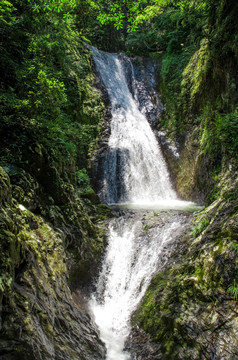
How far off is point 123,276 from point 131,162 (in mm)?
7651

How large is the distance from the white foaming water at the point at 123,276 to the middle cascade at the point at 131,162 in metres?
4.30

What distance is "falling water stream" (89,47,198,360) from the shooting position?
5.80 m

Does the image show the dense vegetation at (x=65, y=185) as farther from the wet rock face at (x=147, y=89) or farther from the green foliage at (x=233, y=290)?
the wet rock face at (x=147, y=89)

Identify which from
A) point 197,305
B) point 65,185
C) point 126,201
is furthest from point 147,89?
point 197,305

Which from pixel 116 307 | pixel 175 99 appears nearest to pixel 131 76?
pixel 175 99

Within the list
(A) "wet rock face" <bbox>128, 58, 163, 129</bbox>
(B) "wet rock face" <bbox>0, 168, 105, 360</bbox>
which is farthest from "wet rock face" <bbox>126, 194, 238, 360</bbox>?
(A) "wet rock face" <bbox>128, 58, 163, 129</bbox>

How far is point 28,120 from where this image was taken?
521 centimetres

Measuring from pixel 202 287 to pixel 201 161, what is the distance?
23.1ft

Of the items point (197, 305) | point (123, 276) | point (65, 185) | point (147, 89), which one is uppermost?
point (147, 89)

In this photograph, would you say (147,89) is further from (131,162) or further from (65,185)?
(65,185)

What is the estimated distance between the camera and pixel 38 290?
336 centimetres

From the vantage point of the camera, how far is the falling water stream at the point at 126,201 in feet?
19.0

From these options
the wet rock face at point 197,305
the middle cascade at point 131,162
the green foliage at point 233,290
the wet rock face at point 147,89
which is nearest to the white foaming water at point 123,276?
the wet rock face at point 197,305

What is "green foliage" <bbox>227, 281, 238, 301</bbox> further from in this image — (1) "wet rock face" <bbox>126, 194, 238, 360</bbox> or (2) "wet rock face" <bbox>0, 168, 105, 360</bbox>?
(2) "wet rock face" <bbox>0, 168, 105, 360</bbox>
